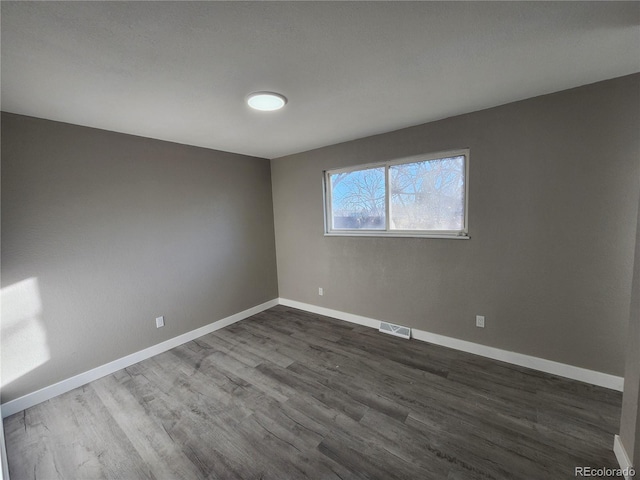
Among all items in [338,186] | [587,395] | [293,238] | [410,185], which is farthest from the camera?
[293,238]

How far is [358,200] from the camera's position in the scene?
130 inches

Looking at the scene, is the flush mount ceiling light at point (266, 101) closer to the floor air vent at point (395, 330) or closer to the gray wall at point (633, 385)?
the gray wall at point (633, 385)

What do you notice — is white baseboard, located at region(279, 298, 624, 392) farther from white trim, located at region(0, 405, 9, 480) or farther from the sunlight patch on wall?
the sunlight patch on wall

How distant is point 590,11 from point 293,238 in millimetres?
3413

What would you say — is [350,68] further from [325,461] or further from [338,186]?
[325,461]

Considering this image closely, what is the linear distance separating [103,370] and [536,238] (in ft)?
13.7

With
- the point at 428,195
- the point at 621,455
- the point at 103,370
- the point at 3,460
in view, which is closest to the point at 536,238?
the point at 428,195

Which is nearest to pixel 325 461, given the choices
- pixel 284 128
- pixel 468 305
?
pixel 468 305

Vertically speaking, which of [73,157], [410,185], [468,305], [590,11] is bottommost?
[468,305]

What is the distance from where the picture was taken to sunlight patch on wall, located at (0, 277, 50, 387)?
1.95 m

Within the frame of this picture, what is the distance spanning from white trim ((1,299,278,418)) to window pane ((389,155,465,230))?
8.84ft

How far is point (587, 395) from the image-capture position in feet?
6.22

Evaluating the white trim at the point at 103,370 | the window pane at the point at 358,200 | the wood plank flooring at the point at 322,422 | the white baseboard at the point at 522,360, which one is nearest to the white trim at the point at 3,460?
the wood plank flooring at the point at 322,422

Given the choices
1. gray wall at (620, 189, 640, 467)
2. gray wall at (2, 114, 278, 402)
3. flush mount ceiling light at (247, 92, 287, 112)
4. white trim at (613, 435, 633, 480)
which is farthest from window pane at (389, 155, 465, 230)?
gray wall at (2, 114, 278, 402)
